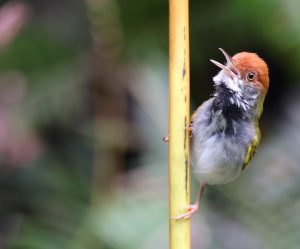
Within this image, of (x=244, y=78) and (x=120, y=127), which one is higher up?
(x=120, y=127)

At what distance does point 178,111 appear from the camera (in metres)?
1.38

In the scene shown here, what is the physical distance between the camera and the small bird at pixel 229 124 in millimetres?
1979

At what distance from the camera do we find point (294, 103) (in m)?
3.54

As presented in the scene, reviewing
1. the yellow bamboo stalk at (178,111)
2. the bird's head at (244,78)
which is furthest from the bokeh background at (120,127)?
the yellow bamboo stalk at (178,111)

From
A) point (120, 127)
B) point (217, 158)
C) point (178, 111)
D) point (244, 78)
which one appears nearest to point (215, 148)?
point (217, 158)

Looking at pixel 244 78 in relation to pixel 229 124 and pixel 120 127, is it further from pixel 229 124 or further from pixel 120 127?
pixel 120 127

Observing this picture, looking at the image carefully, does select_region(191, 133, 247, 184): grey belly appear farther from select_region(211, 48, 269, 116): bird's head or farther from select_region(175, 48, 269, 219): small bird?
select_region(211, 48, 269, 116): bird's head

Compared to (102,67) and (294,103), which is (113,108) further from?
(294,103)

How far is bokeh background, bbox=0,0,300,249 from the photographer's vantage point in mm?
2852

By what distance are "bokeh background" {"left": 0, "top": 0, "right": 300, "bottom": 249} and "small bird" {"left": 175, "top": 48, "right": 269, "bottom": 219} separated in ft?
1.91

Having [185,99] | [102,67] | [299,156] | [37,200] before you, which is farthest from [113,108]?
[185,99]

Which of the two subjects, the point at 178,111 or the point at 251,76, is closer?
the point at 178,111

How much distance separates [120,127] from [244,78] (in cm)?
131

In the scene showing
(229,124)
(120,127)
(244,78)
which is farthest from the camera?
(120,127)
